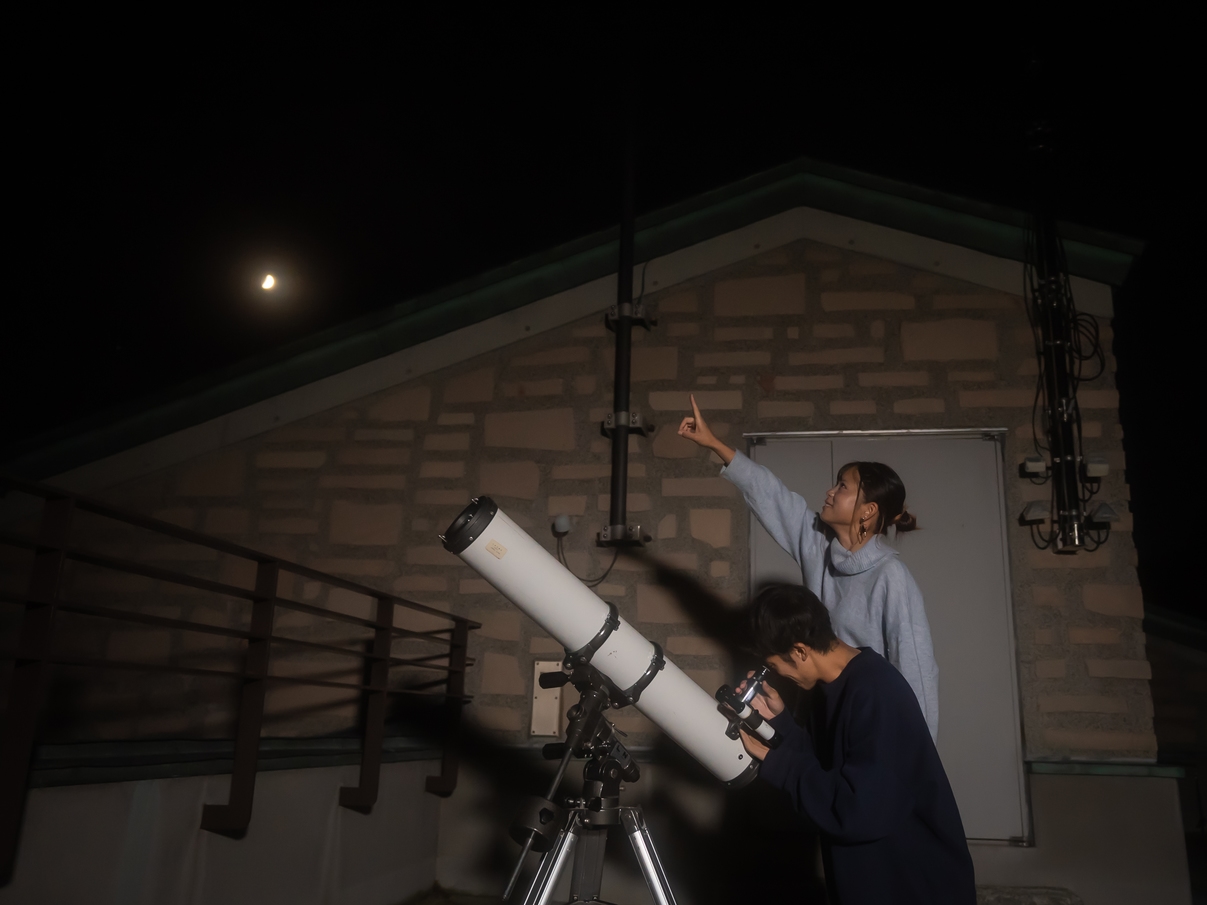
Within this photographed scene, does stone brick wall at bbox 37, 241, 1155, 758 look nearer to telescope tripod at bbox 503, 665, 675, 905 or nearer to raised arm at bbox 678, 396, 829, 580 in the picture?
raised arm at bbox 678, 396, 829, 580

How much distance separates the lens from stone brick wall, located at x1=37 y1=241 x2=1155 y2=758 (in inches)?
170

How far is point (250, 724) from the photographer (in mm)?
2645

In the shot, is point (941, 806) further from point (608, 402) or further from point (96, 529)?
point (96, 529)

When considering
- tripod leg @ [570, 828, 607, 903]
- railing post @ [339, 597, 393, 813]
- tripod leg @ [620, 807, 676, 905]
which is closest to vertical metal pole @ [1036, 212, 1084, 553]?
tripod leg @ [620, 807, 676, 905]

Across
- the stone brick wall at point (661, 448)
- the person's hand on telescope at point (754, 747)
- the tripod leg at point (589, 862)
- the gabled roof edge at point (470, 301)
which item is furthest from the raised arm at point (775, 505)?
the gabled roof edge at point (470, 301)

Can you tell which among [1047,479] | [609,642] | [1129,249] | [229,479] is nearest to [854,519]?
[609,642]

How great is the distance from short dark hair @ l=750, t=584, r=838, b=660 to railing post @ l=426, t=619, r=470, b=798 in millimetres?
2382

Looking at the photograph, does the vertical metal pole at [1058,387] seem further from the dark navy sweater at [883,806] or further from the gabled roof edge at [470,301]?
the dark navy sweater at [883,806]

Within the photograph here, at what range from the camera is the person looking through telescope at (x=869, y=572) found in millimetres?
2607

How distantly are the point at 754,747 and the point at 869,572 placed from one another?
791mm

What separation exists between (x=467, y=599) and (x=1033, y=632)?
110 inches

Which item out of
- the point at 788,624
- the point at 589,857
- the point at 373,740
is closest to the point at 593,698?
the point at 589,857

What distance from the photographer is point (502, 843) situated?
13.8ft

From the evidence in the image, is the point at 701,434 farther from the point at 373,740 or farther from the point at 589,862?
the point at 373,740
